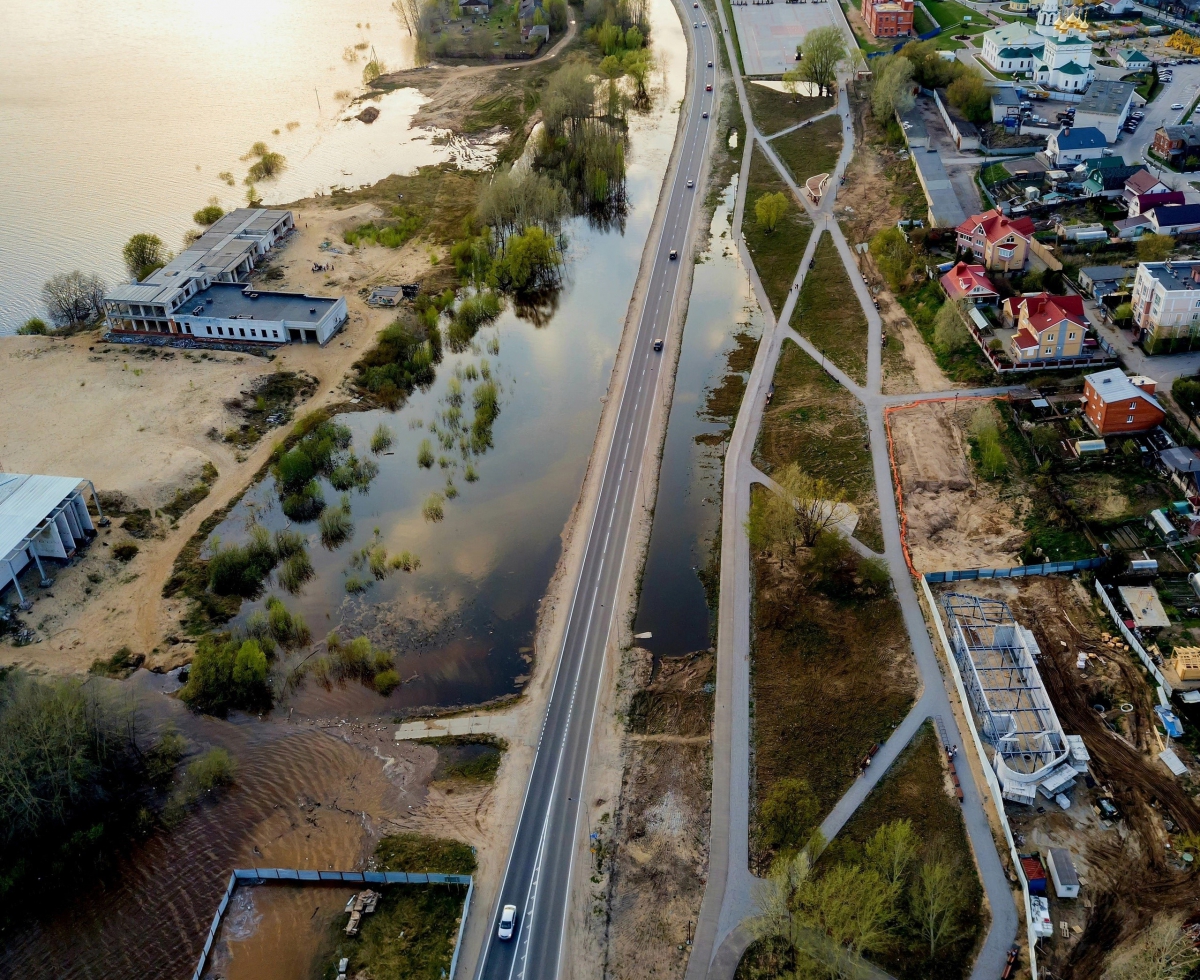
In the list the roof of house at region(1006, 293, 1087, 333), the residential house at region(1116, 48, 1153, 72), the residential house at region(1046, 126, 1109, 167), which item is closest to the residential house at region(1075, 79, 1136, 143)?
the residential house at region(1046, 126, 1109, 167)

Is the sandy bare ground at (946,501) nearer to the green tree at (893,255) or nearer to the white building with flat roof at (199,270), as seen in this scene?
the green tree at (893,255)

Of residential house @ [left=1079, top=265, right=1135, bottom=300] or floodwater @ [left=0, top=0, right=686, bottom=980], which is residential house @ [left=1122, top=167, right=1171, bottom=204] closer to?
residential house @ [left=1079, top=265, right=1135, bottom=300]

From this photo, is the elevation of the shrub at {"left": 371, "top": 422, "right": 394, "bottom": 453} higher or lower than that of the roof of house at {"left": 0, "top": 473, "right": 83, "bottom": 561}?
lower

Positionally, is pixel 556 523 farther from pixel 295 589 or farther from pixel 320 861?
pixel 320 861

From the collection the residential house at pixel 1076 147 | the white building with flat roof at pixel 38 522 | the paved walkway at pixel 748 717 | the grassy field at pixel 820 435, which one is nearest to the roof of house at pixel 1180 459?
the paved walkway at pixel 748 717

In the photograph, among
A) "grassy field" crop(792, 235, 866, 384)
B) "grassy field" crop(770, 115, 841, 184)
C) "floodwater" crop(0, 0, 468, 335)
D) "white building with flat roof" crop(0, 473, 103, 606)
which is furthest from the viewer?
"grassy field" crop(770, 115, 841, 184)

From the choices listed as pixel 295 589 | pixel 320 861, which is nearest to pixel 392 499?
pixel 295 589
